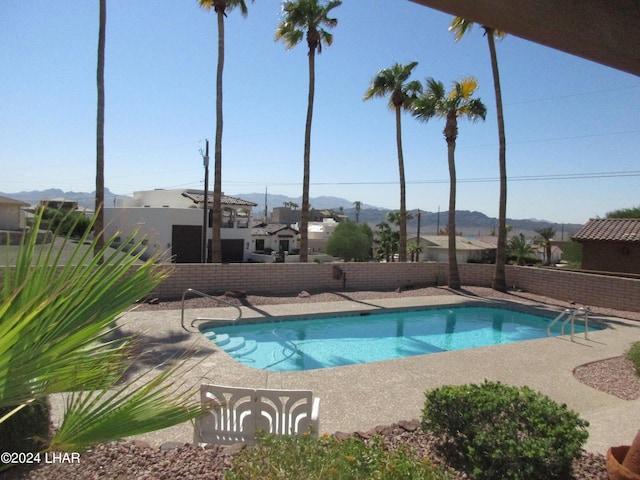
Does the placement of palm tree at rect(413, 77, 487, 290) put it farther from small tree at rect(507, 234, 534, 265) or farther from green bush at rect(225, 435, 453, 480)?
small tree at rect(507, 234, 534, 265)

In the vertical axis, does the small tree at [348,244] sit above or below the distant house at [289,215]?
below

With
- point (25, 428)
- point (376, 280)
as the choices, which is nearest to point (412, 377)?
point (25, 428)

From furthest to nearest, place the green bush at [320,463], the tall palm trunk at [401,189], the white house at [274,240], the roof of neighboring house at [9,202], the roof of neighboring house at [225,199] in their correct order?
the white house at [274,240], the roof of neighboring house at [225,199], the roof of neighboring house at [9,202], the tall palm trunk at [401,189], the green bush at [320,463]

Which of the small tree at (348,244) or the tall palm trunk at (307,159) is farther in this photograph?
the small tree at (348,244)

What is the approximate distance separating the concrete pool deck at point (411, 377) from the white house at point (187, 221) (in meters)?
18.0

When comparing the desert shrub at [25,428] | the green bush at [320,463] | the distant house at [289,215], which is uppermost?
the distant house at [289,215]

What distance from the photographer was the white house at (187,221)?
28.9 metres

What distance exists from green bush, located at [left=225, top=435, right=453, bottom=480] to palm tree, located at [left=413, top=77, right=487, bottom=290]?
15041 millimetres

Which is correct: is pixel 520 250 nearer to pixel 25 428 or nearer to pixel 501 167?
pixel 501 167

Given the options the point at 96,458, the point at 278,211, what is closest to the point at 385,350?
the point at 96,458

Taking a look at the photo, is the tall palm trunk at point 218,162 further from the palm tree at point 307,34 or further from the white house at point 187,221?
the white house at point 187,221

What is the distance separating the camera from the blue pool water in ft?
32.6

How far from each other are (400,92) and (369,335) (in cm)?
1371

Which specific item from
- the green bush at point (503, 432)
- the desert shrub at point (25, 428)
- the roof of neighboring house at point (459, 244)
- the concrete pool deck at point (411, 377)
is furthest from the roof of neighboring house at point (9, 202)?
the roof of neighboring house at point (459, 244)
